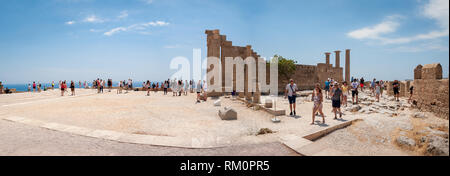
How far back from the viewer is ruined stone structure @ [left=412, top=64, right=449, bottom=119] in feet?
22.1

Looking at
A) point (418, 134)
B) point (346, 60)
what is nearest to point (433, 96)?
point (418, 134)

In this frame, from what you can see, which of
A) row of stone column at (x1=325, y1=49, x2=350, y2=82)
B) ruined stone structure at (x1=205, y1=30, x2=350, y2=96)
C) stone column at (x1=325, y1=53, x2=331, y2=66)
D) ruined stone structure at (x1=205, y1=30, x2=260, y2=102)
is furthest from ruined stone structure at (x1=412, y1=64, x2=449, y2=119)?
stone column at (x1=325, y1=53, x2=331, y2=66)

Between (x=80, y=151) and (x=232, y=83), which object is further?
(x=232, y=83)

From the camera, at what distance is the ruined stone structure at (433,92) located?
22.1 feet

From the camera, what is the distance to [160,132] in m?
6.05

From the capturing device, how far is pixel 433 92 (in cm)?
739

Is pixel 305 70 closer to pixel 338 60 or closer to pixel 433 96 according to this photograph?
pixel 338 60

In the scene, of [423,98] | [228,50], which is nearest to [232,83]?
[228,50]

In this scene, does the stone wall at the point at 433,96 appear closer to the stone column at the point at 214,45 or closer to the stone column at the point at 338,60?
the stone column at the point at 214,45

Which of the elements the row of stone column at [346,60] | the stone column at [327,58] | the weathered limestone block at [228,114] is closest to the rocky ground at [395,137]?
the weathered limestone block at [228,114]
